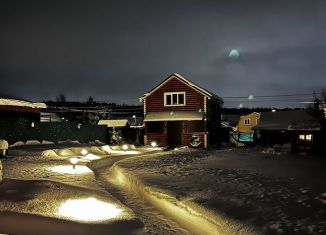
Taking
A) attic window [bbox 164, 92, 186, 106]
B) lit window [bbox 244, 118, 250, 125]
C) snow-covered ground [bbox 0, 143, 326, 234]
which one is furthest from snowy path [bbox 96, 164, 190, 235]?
lit window [bbox 244, 118, 250, 125]

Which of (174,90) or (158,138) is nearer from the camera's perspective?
(174,90)

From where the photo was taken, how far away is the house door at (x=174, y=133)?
125 feet

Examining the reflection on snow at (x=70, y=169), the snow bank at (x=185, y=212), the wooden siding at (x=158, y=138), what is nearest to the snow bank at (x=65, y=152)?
the reflection on snow at (x=70, y=169)

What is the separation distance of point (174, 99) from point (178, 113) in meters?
1.73

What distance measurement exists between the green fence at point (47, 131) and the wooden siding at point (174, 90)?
599 centimetres

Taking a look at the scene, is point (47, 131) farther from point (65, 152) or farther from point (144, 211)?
point (144, 211)

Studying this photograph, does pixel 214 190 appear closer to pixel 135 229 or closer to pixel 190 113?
pixel 135 229

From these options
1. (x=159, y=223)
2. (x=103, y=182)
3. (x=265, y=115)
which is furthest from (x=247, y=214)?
(x=265, y=115)

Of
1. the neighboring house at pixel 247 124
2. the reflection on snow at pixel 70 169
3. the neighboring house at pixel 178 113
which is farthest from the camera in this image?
the neighboring house at pixel 247 124

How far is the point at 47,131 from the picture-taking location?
32.5 m

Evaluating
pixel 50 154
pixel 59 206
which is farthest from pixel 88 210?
pixel 50 154

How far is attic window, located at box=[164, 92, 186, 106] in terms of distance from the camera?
37.6 meters

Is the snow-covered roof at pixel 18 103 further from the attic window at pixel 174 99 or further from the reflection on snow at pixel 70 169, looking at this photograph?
the reflection on snow at pixel 70 169

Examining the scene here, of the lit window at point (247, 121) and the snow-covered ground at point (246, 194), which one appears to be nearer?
the snow-covered ground at point (246, 194)
